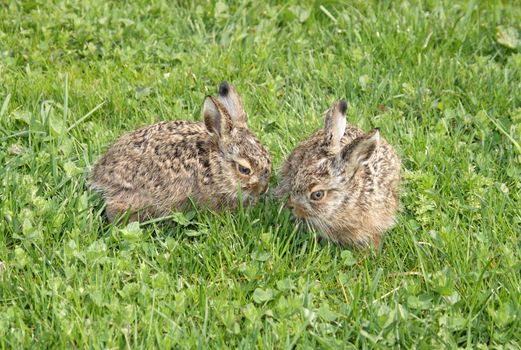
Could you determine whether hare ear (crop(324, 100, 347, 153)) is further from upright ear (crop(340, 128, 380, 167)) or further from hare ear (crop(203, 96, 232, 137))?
hare ear (crop(203, 96, 232, 137))

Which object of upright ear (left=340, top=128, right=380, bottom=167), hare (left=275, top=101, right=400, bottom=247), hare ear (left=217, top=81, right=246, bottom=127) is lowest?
hare (left=275, top=101, right=400, bottom=247)

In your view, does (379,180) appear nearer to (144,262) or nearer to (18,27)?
(144,262)

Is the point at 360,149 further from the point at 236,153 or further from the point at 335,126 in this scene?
the point at 236,153

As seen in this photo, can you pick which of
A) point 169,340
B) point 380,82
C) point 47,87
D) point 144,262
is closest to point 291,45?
point 380,82

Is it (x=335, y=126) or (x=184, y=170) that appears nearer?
(x=335, y=126)

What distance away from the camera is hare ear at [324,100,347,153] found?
245 inches

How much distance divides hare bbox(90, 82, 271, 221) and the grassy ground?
0.17m

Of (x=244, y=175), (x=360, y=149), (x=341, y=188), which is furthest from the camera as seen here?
(x=244, y=175)

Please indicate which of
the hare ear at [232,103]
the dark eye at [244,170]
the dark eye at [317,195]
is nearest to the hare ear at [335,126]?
the dark eye at [317,195]

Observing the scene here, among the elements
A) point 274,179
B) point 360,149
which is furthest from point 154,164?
point 360,149

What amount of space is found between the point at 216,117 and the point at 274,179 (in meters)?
0.67

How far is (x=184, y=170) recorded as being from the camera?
6.35m

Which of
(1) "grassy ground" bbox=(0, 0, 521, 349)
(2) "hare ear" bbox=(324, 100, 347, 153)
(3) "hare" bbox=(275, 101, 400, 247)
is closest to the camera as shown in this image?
(1) "grassy ground" bbox=(0, 0, 521, 349)

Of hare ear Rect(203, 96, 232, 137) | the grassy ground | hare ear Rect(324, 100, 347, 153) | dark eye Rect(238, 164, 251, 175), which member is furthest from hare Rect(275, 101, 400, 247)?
hare ear Rect(203, 96, 232, 137)
